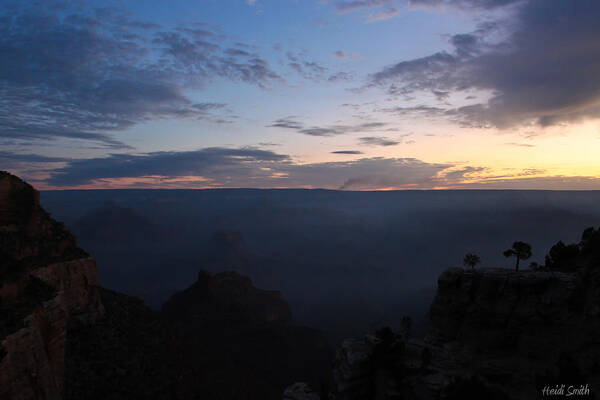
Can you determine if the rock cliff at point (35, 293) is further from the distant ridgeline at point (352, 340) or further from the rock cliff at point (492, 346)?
the rock cliff at point (492, 346)

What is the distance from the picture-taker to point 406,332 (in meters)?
60.6

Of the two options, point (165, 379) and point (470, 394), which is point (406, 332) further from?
point (165, 379)

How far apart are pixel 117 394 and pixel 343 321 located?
13373 centimetres

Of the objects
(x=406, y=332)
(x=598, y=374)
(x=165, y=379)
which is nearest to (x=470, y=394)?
(x=598, y=374)

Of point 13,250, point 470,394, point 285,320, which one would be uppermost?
point 13,250
